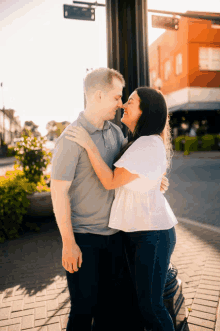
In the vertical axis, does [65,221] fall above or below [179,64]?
below

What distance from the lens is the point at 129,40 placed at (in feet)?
8.59

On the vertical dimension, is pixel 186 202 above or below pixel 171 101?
below

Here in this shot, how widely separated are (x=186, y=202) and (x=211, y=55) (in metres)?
19.8

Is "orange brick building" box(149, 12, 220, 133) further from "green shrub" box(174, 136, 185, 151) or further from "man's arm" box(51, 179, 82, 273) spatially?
"man's arm" box(51, 179, 82, 273)

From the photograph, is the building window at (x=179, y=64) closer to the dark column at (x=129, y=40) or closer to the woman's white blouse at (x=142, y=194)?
the dark column at (x=129, y=40)

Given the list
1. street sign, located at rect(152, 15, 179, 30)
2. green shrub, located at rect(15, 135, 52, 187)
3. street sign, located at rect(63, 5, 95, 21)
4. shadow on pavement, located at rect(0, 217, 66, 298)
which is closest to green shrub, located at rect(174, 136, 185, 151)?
street sign, located at rect(152, 15, 179, 30)

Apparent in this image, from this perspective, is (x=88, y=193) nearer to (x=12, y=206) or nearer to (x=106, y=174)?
(x=106, y=174)

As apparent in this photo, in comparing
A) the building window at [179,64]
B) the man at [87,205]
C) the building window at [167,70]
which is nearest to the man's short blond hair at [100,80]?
the man at [87,205]

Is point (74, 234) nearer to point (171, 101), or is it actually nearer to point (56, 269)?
point (56, 269)

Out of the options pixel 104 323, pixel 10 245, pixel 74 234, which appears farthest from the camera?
pixel 10 245

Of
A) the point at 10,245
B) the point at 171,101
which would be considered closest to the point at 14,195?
the point at 10,245

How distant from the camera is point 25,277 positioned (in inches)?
143

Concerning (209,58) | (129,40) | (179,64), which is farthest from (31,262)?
(209,58)

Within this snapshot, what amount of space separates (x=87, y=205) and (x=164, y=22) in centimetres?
1125
